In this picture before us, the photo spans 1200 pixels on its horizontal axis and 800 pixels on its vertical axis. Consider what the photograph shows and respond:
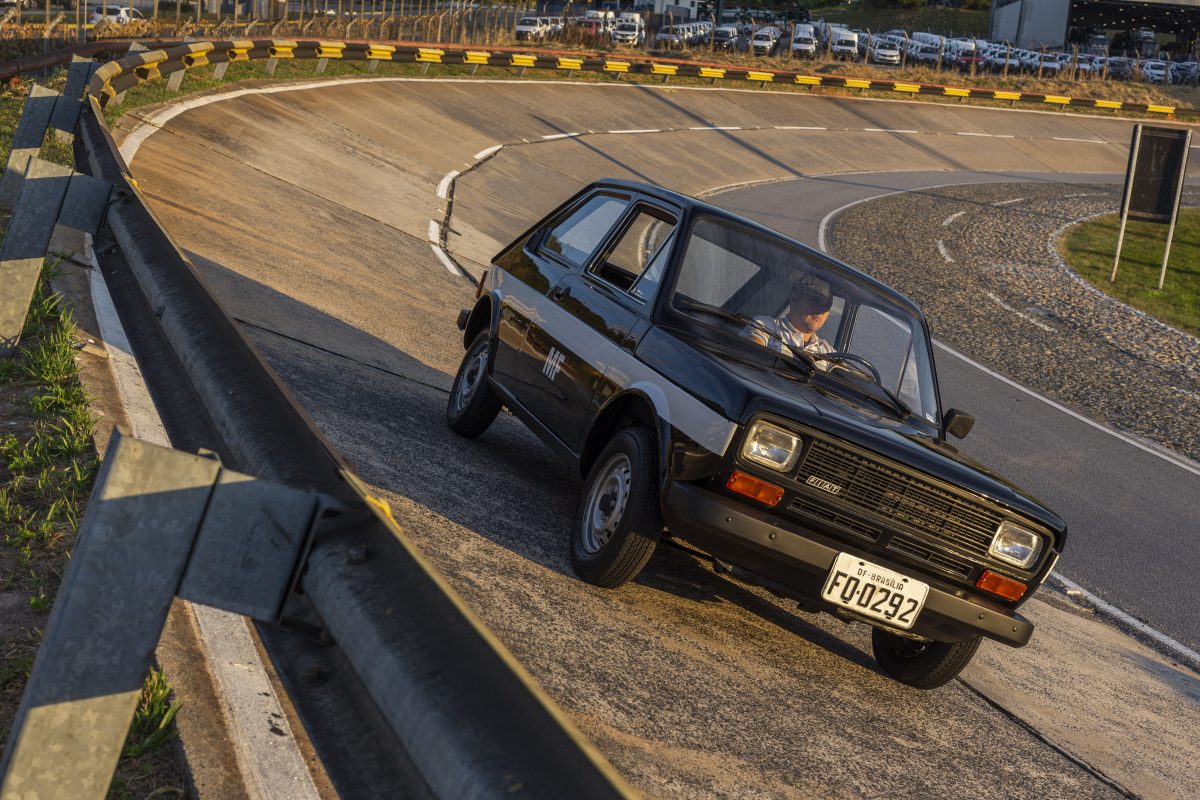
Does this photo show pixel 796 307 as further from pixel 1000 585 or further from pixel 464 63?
pixel 464 63

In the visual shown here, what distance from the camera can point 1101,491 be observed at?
495 inches

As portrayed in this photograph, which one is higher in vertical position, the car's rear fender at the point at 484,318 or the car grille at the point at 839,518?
the car's rear fender at the point at 484,318

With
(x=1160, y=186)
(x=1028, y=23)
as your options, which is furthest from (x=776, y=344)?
(x=1028, y=23)

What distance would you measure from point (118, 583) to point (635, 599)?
372 cm

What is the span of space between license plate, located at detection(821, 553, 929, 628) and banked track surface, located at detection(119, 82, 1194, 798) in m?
0.39

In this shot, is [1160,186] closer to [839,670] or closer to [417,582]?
[839,670]

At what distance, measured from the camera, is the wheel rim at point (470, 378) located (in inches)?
320

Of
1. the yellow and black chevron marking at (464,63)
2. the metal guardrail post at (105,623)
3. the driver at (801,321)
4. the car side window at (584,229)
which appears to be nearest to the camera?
the metal guardrail post at (105,623)

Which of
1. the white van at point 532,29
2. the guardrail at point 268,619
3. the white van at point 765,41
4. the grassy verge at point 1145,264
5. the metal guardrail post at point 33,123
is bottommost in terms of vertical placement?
the grassy verge at point 1145,264

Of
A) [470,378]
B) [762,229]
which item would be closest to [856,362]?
[762,229]

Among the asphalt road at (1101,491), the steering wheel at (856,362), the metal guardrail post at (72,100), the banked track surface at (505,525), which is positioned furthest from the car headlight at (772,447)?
the metal guardrail post at (72,100)

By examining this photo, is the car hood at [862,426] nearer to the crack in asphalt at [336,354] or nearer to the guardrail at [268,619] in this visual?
the guardrail at [268,619]

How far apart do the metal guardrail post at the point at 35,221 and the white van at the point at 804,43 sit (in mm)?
62516

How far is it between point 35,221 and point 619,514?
2.94 m
